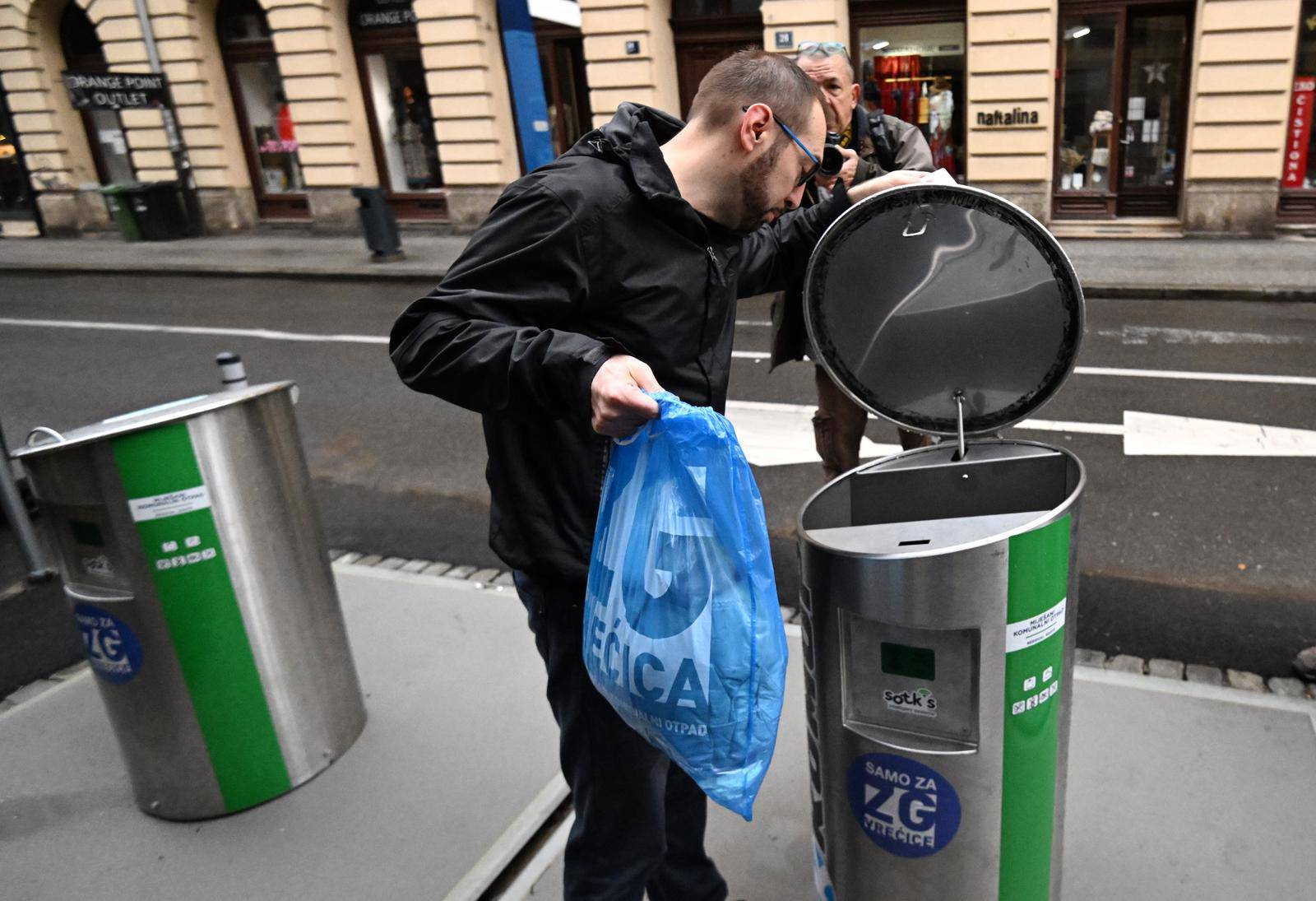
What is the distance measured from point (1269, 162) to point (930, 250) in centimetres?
1241

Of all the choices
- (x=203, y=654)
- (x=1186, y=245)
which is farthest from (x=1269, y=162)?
(x=203, y=654)

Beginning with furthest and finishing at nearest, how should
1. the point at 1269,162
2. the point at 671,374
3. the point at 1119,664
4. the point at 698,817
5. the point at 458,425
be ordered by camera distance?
the point at 1269,162 → the point at 458,425 → the point at 1119,664 → the point at 698,817 → the point at 671,374

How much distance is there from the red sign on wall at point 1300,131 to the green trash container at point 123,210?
59.5 ft

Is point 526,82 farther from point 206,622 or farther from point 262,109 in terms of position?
point 262,109

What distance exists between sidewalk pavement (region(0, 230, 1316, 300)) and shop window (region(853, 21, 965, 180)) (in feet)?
7.55

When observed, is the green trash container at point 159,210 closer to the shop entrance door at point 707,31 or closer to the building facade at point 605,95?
the building facade at point 605,95

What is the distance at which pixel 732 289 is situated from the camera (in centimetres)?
211

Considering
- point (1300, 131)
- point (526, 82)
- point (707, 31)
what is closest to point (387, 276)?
point (526, 82)

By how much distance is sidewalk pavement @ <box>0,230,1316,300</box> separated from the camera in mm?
9969

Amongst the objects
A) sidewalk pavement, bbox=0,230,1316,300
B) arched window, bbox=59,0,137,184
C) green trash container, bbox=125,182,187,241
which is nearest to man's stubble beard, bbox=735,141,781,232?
sidewalk pavement, bbox=0,230,1316,300

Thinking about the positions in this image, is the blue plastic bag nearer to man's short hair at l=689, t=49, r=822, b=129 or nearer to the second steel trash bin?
man's short hair at l=689, t=49, r=822, b=129

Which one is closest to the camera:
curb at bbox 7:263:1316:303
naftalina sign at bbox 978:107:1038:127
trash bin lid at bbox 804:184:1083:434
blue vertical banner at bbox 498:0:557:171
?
trash bin lid at bbox 804:184:1083:434

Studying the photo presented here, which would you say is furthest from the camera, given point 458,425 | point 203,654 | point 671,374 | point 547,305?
point 458,425

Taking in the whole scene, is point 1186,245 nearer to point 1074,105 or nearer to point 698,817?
point 1074,105
